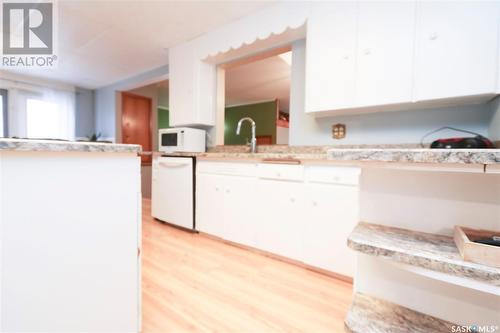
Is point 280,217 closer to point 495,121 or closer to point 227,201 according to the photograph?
point 227,201

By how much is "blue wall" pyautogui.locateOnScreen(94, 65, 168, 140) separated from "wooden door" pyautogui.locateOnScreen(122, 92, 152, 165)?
0.61 feet

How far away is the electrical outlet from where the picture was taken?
2176mm

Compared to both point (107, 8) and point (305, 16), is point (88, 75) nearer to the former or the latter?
point (107, 8)

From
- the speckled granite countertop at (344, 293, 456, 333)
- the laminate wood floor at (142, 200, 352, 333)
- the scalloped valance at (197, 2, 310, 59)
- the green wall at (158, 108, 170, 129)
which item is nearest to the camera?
the speckled granite countertop at (344, 293, 456, 333)

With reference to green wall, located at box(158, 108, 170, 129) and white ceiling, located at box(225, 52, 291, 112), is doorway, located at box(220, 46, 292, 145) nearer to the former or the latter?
white ceiling, located at box(225, 52, 291, 112)

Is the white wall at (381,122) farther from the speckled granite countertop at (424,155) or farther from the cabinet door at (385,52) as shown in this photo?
the speckled granite countertop at (424,155)

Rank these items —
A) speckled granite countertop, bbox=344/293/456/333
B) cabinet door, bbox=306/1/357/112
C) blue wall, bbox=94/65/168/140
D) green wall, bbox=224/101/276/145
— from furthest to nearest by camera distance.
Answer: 1. green wall, bbox=224/101/276/145
2. blue wall, bbox=94/65/168/140
3. cabinet door, bbox=306/1/357/112
4. speckled granite countertop, bbox=344/293/456/333

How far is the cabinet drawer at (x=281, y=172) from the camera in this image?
6.15ft

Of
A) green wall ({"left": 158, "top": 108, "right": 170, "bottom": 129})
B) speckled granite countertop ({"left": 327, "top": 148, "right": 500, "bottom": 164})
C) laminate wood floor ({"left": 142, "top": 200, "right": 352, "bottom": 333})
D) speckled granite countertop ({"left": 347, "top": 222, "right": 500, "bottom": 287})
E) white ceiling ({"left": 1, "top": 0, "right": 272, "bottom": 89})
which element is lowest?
laminate wood floor ({"left": 142, "top": 200, "right": 352, "bottom": 333})

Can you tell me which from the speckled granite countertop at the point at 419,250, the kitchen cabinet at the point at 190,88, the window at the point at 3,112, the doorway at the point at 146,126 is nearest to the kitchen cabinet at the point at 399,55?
the speckled granite countertop at the point at 419,250

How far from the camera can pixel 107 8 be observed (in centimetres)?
234

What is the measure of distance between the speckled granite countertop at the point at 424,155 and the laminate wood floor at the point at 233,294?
100 centimetres

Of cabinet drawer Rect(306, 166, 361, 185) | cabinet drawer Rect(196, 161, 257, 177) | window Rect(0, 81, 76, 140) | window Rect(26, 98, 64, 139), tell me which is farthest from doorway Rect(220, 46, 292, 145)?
window Rect(26, 98, 64, 139)

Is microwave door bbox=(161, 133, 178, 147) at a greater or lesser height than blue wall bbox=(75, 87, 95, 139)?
Answer: lesser
